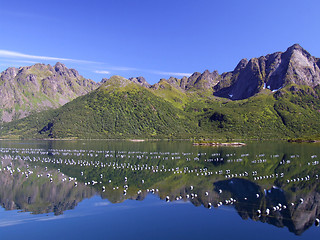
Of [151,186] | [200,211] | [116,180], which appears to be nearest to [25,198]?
[116,180]

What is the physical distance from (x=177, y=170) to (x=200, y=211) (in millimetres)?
42407

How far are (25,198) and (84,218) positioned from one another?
68.3ft

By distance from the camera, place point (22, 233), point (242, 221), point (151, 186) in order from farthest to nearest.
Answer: point (151, 186) < point (242, 221) < point (22, 233)

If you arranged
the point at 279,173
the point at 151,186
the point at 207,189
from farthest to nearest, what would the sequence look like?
the point at 279,173
the point at 151,186
the point at 207,189

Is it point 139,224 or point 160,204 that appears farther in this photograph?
point 160,204

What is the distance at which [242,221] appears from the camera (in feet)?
150

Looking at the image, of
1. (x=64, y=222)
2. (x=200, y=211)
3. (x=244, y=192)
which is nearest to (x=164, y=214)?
(x=200, y=211)

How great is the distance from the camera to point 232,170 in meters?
93.8

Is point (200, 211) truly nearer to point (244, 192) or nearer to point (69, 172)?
point (244, 192)

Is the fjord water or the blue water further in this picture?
the fjord water

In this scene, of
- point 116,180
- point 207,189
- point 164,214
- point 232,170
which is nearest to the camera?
point 164,214

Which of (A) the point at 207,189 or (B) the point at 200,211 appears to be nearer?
(B) the point at 200,211

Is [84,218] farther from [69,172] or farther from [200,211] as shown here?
[69,172]

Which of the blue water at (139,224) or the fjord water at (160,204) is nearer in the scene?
the blue water at (139,224)
